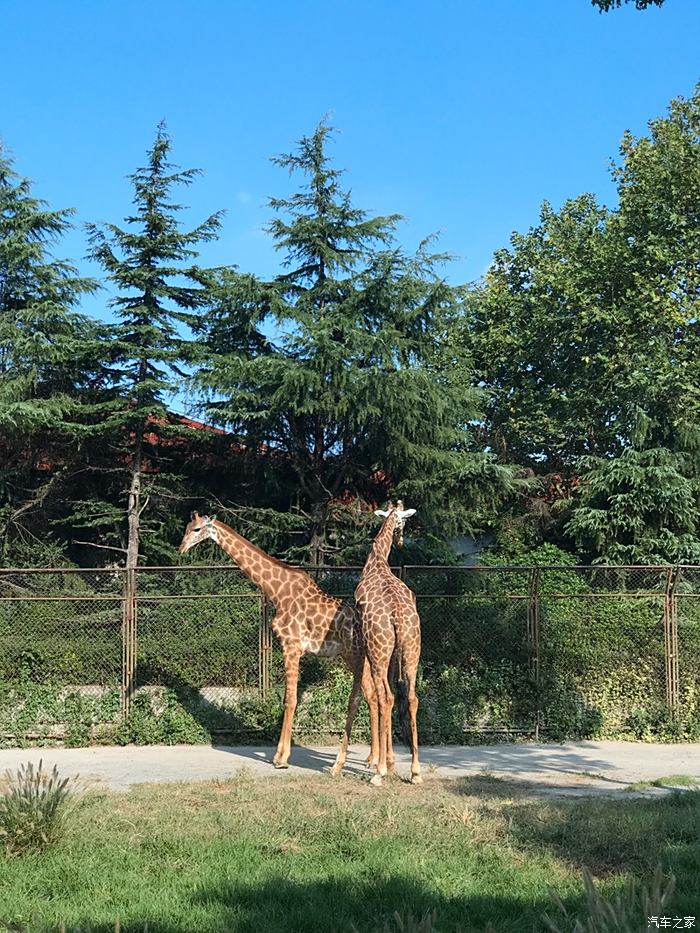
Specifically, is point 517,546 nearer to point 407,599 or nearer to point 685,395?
point 685,395

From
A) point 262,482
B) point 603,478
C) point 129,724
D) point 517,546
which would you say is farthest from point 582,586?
point 129,724

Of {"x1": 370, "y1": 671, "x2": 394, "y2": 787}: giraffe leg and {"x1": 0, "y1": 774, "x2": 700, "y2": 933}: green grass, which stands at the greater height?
{"x1": 370, "y1": 671, "x2": 394, "y2": 787}: giraffe leg

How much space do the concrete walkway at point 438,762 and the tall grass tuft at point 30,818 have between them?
2657 millimetres

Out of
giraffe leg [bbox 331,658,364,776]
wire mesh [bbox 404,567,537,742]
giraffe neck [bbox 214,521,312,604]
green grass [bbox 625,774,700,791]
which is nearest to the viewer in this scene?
green grass [bbox 625,774,700,791]

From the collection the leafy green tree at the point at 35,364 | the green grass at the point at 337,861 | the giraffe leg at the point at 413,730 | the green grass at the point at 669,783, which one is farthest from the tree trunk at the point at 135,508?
the green grass at the point at 669,783

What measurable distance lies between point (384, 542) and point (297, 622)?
4.75 ft

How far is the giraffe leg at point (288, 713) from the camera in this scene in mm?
11242

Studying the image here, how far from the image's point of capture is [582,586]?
1653 cm

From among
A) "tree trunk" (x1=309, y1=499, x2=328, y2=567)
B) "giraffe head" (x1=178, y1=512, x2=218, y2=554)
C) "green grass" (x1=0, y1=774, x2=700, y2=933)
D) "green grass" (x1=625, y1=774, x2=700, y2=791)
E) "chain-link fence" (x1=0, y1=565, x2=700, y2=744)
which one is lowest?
"green grass" (x1=625, y1=774, x2=700, y2=791)

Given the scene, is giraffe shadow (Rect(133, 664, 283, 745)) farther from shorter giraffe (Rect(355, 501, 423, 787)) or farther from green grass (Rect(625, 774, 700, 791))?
green grass (Rect(625, 774, 700, 791))

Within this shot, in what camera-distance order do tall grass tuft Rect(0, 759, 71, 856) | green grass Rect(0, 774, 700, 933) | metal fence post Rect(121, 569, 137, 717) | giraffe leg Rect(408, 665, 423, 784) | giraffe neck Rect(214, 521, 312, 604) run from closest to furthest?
green grass Rect(0, 774, 700, 933) → tall grass tuft Rect(0, 759, 71, 856) → giraffe leg Rect(408, 665, 423, 784) → giraffe neck Rect(214, 521, 312, 604) → metal fence post Rect(121, 569, 137, 717)

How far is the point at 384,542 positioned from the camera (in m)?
11.6

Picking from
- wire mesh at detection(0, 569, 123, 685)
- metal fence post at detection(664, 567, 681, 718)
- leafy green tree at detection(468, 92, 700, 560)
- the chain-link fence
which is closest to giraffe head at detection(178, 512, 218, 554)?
the chain-link fence

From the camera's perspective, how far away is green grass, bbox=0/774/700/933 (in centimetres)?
556
